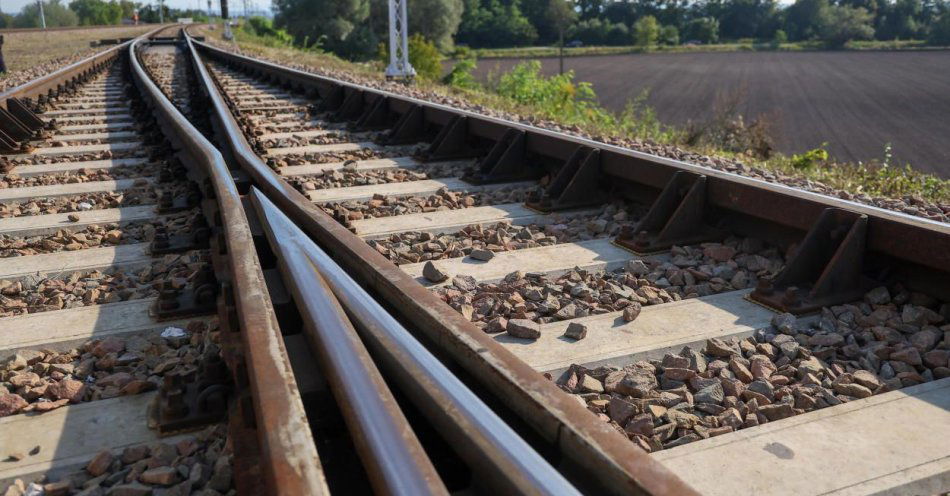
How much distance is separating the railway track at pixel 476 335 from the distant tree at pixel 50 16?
363 feet

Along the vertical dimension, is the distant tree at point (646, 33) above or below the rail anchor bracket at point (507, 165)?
above

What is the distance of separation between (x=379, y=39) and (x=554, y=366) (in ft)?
208

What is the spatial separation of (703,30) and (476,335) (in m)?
146

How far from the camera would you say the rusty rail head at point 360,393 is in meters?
1.23

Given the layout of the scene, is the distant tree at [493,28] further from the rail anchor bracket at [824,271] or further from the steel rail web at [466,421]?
the steel rail web at [466,421]

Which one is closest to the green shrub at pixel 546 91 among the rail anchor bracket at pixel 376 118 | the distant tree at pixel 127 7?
the rail anchor bracket at pixel 376 118

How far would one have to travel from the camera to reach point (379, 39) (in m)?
62.6

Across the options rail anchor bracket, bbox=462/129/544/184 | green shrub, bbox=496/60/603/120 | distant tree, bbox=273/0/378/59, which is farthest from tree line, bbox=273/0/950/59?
rail anchor bracket, bbox=462/129/544/184

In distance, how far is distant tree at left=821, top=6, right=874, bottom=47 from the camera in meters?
113

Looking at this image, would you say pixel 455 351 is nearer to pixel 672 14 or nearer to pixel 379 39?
pixel 379 39

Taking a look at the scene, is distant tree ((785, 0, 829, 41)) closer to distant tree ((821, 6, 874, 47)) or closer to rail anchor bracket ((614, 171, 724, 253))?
distant tree ((821, 6, 874, 47))

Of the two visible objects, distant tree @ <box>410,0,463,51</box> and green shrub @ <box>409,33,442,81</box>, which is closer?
green shrub @ <box>409,33,442,81</box>

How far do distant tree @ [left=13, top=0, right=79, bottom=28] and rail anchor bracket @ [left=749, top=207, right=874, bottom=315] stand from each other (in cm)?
11238

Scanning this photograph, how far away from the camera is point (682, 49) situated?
11769 centimetres
